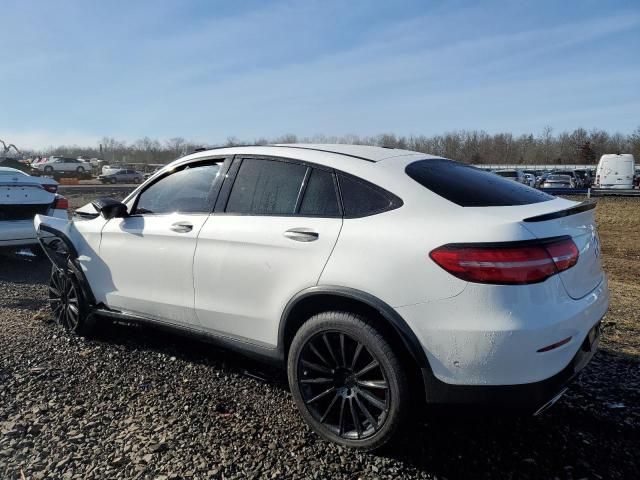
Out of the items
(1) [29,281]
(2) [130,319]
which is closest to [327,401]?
(2) [130,319]

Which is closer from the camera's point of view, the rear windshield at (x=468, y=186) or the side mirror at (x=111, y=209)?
the rear windshield at (x=468, y=186)

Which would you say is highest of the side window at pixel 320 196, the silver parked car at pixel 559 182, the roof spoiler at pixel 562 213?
the side window at pixel 320 196

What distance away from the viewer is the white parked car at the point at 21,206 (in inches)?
266

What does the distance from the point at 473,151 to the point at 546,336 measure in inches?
3927

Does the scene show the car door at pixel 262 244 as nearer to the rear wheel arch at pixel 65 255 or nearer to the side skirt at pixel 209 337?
the side skirt at pixel 209 337

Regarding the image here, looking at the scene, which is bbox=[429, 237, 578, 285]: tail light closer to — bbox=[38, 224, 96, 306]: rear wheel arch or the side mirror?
the side mirror

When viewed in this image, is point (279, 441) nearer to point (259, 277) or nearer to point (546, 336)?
point (259, 277)

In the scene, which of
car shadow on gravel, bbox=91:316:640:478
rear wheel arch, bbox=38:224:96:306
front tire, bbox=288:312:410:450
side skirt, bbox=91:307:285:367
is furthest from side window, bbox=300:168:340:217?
rear wheel arch, bbox=38:224:96:306

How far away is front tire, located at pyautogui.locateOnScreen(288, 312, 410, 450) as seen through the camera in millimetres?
2545

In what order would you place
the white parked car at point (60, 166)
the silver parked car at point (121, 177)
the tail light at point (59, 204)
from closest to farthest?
the tail light at point (59, 204) < the silver parked car at point (121, 177) < the white parked car at point (60, 166)

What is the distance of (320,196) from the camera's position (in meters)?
2.96

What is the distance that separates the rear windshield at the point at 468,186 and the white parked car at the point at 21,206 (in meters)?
5.58

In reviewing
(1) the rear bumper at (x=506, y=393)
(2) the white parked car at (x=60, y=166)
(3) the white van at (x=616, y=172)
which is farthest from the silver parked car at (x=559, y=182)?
(2) the white parked car at (x=60, y=166)

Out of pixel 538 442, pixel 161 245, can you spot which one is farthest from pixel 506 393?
pixel 161 245
